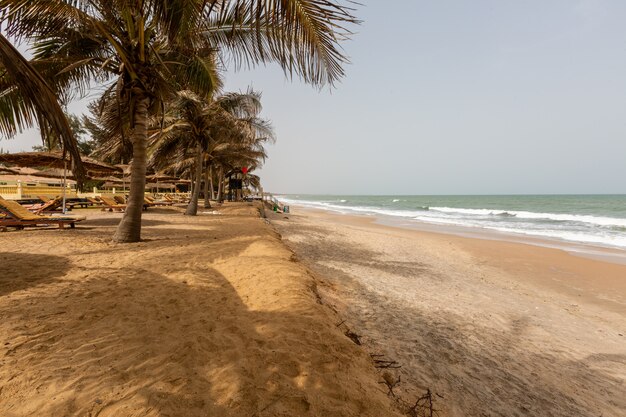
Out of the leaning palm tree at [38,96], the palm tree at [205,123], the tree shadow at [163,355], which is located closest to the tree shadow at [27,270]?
the tree shadow at [163,355]

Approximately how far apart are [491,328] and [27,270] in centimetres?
636

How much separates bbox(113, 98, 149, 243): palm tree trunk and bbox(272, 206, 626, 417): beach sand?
395cm

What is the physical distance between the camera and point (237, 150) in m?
19.7

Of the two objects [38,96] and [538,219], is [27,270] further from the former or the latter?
[538,219]

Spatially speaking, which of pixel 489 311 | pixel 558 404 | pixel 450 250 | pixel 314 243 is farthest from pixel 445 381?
pixel 450 250

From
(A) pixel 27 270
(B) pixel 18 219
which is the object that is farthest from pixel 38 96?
(B) pixel 18 219

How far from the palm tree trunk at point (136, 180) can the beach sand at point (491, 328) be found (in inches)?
155

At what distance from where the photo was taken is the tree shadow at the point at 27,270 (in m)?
3.61

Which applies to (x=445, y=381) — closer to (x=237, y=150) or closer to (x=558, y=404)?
(x=558, y=404)

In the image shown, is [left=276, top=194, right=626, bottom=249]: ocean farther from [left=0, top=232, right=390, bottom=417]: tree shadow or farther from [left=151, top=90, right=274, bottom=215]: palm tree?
[left=0, top=232, right=390, bottom=417]: tree shadow

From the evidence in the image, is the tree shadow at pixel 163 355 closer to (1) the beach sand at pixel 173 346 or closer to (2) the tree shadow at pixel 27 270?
(1) the beach sand at pixel 173 346

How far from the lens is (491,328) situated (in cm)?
394

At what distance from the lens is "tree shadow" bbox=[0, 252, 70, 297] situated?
3607 millimetres

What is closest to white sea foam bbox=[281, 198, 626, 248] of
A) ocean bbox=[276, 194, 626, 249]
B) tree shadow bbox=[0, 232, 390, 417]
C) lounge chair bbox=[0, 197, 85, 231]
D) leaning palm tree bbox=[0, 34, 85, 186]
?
ocean bbox=[276, 194, 626, 249]
